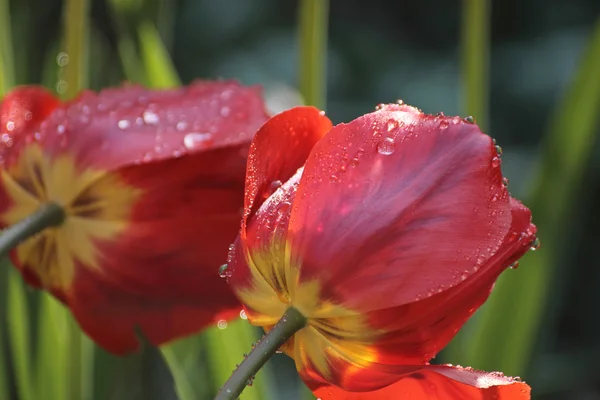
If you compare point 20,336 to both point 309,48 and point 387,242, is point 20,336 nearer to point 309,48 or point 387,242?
point 309,48

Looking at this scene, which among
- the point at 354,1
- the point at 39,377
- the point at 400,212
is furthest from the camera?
the point at 354,1

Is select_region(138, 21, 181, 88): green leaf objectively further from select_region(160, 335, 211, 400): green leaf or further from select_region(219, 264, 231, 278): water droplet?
select_region(219, 264, 231, 278): water droplet

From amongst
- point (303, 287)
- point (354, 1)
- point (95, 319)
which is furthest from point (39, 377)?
point (354, 1)

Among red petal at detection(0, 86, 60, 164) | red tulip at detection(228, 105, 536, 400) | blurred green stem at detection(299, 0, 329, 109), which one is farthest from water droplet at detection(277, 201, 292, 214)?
blurred green stem at detection(299, 0, 329, 109)

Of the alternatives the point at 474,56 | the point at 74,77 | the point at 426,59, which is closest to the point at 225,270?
the point at 74,77

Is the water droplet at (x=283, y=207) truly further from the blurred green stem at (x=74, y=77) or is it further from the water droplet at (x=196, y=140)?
the blurred green stem at (x=74, y=77)

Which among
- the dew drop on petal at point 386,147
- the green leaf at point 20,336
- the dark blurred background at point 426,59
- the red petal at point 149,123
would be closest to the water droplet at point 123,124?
the red petal at point 149,123

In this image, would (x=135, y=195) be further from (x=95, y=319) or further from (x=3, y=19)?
(x=3, y=19)
